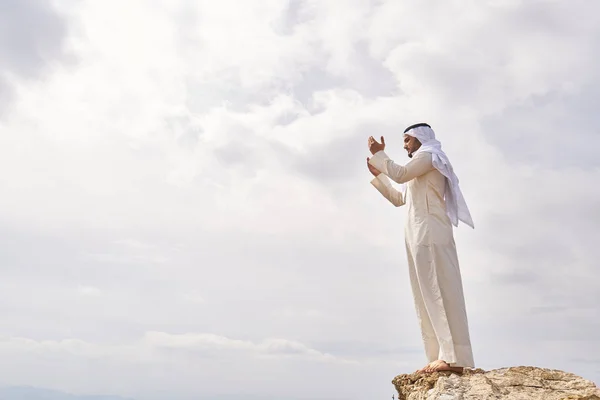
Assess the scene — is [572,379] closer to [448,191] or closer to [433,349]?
[433,349]

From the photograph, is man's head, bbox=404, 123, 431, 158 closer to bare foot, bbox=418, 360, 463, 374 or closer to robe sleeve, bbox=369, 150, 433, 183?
robe sleeve, bbox=369, 150, 433, 183

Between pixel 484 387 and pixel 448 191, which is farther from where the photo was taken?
pixel 448 191

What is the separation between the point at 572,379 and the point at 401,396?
219cm

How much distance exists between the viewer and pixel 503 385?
7664mm

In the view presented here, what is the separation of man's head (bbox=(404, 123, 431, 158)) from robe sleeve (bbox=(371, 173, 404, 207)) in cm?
68

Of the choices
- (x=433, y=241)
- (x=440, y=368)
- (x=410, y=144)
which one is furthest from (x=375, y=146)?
(x=440, y=368)

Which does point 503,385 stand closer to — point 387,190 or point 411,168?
point 411,168

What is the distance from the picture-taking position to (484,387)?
757cm

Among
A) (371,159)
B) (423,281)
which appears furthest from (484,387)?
(371,159)

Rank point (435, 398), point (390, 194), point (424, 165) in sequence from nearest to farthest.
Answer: point (435, 398)
point (424, 165)
point (390, 194)

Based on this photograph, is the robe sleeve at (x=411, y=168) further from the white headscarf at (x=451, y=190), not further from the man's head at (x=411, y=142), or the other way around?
the man's head at (x=411, y=142)

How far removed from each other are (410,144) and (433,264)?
1.91 m

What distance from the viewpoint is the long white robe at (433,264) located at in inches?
332

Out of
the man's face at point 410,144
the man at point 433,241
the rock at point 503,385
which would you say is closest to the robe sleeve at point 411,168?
the man at point 433,241
